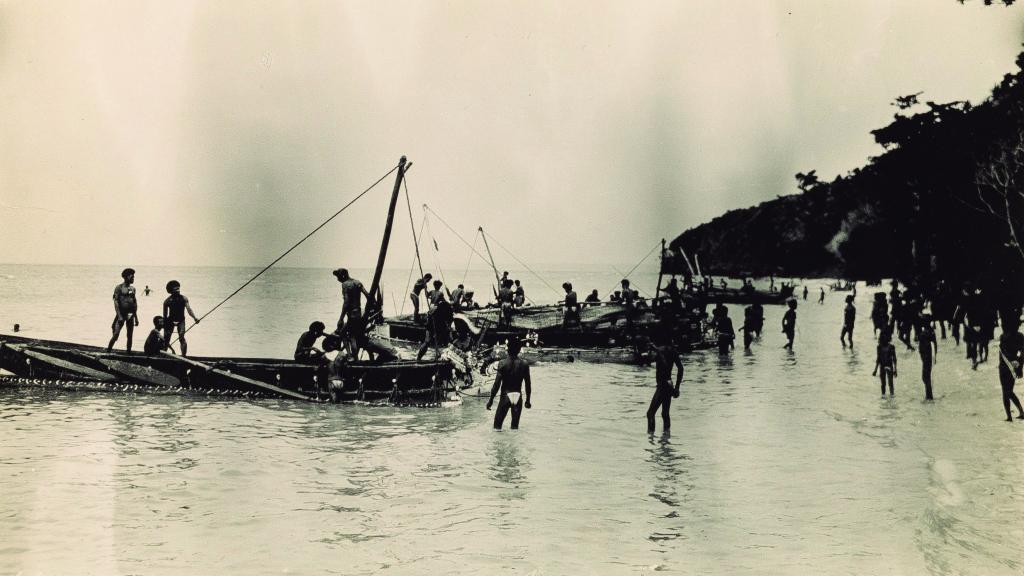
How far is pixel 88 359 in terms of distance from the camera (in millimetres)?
16203

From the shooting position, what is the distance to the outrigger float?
49.3 ft

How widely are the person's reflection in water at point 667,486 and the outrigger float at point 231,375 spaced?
15.4 ft

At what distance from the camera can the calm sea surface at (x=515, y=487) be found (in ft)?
23.9

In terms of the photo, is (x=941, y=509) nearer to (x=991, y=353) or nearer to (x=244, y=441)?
(x=244, y=441)

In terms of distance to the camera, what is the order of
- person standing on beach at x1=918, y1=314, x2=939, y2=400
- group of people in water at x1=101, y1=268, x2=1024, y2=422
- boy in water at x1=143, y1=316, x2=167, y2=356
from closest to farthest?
group of people in water at x1=101, y1=268, x2=1024, y2=422 → person standing on beach at x1=918, y1=314, x2=939, y2=400 → boy in water at x1=143, y1=316, x2=167, y2=356

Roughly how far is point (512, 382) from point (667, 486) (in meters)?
3.01

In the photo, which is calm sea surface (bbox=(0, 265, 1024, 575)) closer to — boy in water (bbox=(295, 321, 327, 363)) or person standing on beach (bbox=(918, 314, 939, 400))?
person standing on beach (bbox=(918, 314, 939, 400))

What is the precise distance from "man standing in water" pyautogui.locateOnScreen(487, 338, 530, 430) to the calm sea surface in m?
0.43

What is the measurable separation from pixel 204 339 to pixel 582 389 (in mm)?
26050

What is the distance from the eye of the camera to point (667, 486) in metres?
9.67

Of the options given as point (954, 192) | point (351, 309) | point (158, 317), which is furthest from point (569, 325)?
point (954, 192)

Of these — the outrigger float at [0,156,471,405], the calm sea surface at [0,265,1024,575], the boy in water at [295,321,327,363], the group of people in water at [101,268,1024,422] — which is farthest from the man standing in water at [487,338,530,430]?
the boy in water at [295,321,327,363]

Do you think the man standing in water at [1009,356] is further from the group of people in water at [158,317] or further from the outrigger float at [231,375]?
the group of people in water at [158,317]

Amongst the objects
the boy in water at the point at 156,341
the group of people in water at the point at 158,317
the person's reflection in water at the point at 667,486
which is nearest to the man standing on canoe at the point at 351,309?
the group of people in water at the point at 158,317
